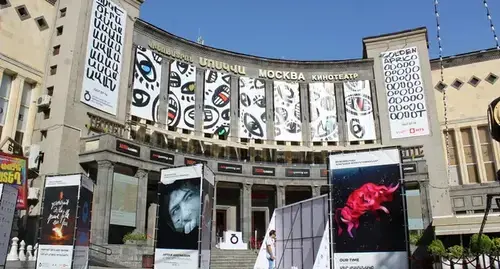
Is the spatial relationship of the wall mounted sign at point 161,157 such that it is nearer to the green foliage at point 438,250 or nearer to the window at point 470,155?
the green foliage at point 438,250

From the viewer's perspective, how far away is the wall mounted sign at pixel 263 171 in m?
39.2

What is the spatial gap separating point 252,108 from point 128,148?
15617 millimetres

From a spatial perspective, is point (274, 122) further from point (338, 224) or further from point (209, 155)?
point (338, 224)

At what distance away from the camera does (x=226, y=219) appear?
40.5m

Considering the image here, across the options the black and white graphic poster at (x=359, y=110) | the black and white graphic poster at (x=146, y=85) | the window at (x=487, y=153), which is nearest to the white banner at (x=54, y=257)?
the black and white graphic poster at (x=146, y=85)

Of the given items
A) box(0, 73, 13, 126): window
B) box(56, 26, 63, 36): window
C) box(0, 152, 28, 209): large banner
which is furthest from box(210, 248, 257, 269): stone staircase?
box(56, 26, 63, 36): window

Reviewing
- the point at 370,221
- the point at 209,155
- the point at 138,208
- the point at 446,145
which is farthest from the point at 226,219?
the point at 370,221

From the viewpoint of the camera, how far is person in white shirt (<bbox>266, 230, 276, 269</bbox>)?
17.0 m

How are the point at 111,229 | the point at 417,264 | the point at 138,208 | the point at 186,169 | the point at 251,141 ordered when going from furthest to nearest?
the point at 251,141, the point at 138,208, the point at 111,229, the point at 417,264, the point at 186,169

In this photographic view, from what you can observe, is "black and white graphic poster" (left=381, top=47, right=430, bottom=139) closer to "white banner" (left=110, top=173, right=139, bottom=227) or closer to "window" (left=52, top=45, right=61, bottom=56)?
"white banner" (left=110, top=173, right=139, bottom=227)

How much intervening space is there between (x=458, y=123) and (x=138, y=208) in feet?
110

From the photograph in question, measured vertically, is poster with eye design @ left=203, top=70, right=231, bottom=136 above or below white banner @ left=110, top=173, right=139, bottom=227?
above

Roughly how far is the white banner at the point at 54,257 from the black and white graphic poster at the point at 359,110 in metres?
34.1

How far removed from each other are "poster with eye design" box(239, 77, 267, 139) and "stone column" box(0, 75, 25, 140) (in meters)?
20.0
